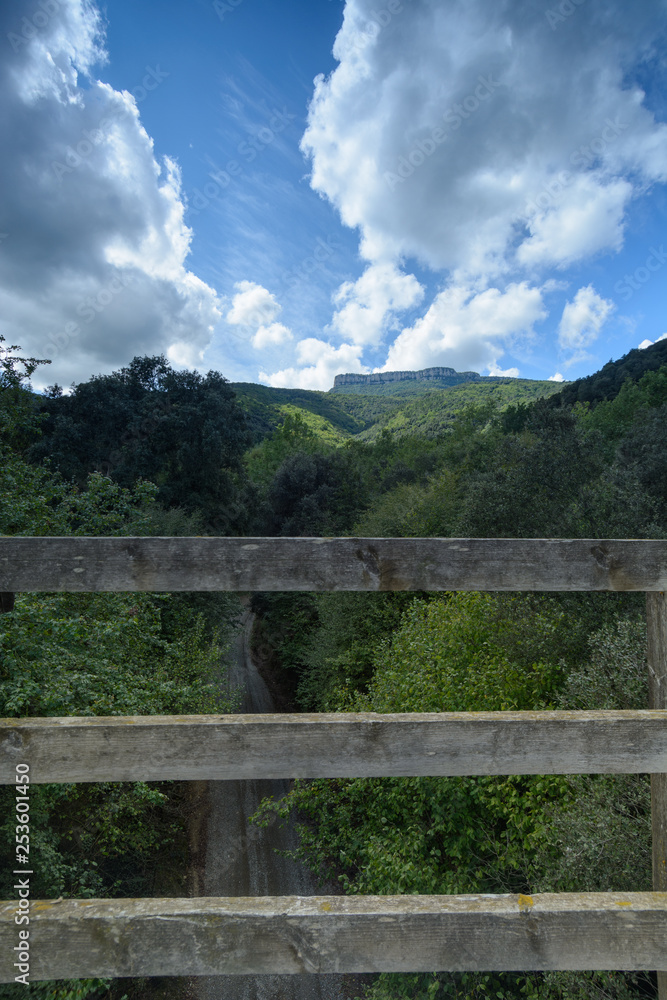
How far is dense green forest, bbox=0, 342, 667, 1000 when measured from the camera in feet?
15.8

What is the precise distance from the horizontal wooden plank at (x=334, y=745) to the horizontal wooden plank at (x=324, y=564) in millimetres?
462

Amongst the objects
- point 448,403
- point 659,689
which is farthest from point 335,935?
point 448,403

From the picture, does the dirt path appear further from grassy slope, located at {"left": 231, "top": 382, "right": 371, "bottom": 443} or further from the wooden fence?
grassy slope, located at {"left": 231, "top": 382, "right": 371, "bottom": 443}

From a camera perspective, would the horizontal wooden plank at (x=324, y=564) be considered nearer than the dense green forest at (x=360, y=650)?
Yes

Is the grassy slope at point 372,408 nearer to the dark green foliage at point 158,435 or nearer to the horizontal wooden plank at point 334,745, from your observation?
the dark green foliage at point 158,435

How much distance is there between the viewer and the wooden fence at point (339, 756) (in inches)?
63.2

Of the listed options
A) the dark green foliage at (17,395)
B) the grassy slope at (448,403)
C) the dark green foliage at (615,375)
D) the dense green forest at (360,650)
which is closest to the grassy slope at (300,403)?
the grassy slope at (448,403)

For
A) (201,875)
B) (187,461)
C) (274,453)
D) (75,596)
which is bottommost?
(201,875)

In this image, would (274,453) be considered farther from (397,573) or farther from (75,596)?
(397,573)

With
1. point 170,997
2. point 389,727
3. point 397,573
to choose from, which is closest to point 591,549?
point 397,573

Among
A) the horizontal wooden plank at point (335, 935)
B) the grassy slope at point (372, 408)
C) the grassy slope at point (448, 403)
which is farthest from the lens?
the grassy slope at point (448, 403)

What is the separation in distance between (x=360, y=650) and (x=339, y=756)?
13.0 meters

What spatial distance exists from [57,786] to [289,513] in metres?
25.8

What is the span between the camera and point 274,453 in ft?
158
